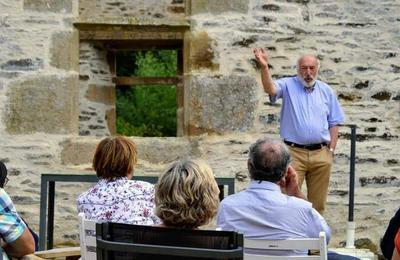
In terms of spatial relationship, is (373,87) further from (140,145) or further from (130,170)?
(130,170)

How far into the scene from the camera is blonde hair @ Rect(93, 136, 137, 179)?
4.62 meters

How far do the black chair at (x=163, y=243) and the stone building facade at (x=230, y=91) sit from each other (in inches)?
150

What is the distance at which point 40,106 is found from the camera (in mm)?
7184

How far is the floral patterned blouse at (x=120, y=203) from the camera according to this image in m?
4.49

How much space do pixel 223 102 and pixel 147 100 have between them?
1032cm

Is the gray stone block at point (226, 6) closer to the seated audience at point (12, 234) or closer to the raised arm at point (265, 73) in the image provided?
the raised arm at point (265, 73)

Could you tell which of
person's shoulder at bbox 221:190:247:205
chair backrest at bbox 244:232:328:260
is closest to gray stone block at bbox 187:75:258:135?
person's shoulder at bbox 221:190:247:205

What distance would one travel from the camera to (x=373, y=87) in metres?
7.23

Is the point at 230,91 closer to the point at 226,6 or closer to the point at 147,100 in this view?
A: the point at 226,6

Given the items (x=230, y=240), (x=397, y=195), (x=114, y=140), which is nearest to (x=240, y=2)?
(x=397, y=195)

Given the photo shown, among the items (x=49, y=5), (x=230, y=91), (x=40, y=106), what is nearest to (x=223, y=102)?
(x=230, y=91)

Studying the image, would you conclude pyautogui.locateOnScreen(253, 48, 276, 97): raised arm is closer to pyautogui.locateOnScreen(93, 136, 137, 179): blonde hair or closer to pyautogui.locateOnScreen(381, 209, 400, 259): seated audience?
pyautogui.locateOnScreen(93, 136, 137, 179): blonde hair

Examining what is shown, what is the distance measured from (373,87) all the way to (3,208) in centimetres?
377

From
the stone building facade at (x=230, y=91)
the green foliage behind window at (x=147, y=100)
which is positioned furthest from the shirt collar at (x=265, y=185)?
the green foliage behind window at (x=147, y=100)
